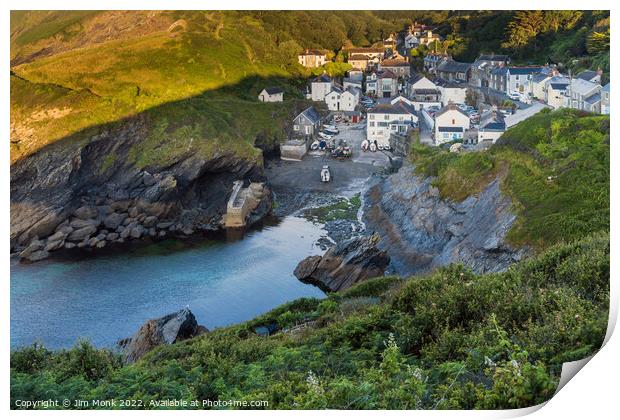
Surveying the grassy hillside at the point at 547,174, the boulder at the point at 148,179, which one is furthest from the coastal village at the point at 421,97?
the boulder at the point at 148,179

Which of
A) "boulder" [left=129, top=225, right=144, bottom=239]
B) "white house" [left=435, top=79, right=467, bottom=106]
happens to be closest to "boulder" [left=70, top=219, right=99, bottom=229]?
"boulder" [left=129, top=225, right=144, bottom=239]

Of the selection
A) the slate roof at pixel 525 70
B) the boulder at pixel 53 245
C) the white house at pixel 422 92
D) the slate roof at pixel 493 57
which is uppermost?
the slate roof at pixel 493 57

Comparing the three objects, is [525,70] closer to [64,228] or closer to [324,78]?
[324,78]

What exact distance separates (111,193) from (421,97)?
25.0 feet

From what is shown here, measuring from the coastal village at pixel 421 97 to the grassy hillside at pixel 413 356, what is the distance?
17.0 feet

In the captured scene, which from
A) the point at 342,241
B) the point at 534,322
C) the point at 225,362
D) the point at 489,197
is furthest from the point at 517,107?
the point at 225,362

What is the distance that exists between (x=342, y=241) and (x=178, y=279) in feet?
9.32

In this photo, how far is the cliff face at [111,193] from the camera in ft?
44.9

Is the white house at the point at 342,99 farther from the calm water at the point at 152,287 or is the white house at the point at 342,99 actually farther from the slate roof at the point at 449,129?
the calm water at the point at 152,287

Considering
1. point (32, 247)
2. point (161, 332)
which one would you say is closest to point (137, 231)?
point (32, 247)

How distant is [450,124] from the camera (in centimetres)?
1419

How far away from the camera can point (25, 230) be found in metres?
13.4

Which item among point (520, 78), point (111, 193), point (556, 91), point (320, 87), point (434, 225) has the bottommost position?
point (111, 193)

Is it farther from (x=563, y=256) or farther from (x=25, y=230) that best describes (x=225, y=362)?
(x=25, y=230)
